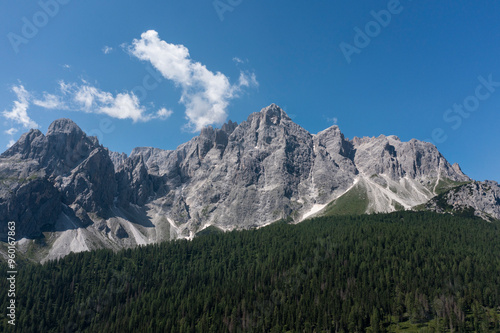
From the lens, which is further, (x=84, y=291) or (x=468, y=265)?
(x=84, y=291)

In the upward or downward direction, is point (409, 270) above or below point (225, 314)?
above

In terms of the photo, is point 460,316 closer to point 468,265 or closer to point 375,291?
point 375,291

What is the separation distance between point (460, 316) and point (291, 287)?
6187 cm

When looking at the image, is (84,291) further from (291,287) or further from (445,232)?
(445,232)

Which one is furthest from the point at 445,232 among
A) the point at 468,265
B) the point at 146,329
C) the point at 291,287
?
the point at 146,329

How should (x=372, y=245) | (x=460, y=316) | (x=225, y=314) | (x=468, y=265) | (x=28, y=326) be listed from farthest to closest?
(x=372, y=245) < (x=28, y=326) < (x=468, y=265) < (x=225, y=314) < (x=460, y=316)

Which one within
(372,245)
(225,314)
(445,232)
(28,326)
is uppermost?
(445,232)

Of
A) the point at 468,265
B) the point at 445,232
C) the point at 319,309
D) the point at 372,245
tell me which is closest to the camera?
the point at 319,309

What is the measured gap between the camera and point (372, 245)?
170375 mm

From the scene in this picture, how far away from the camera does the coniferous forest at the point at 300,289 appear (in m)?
121

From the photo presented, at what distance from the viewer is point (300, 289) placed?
14488 cm

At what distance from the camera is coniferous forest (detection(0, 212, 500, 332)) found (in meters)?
121

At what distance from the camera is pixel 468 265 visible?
144500 millimetres

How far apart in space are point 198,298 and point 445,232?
459 ft
